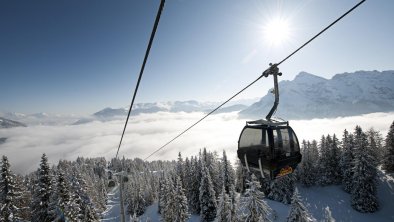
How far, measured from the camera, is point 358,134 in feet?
171

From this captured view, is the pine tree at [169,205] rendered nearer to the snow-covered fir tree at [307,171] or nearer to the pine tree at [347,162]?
the snow-covered fir tree at [307,171]

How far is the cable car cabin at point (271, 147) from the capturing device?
8.05m

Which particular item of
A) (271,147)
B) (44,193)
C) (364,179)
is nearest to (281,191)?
(364,179)

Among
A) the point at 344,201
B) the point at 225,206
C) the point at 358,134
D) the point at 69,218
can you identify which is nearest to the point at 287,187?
the point at 344,201

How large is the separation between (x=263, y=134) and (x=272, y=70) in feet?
8.53

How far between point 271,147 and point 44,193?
32.1 metres

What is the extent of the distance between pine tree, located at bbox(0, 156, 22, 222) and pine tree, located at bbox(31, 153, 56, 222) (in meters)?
2.44

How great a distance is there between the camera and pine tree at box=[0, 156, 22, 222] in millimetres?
26203

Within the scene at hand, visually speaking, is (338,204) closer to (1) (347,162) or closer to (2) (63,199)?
(1) (347,162)

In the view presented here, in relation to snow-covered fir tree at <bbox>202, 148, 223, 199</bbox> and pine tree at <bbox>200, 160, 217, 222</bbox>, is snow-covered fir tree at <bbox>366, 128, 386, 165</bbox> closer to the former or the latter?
snow-covered fir tree at <bbox>202, 148, 223, 199</bbox>

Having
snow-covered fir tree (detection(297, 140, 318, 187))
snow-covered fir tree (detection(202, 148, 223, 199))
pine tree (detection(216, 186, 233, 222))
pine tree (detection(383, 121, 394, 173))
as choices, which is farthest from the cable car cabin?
snow-covered fir tree (detection(297, 140, 318, 187))

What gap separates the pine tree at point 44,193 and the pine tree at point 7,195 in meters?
2.44

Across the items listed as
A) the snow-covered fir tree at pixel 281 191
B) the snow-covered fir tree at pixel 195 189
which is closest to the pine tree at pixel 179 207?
the snow-covered fir tree at pixel 195 189

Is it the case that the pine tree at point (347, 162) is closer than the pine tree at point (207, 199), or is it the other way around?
the pine tree at point (207, 199)
